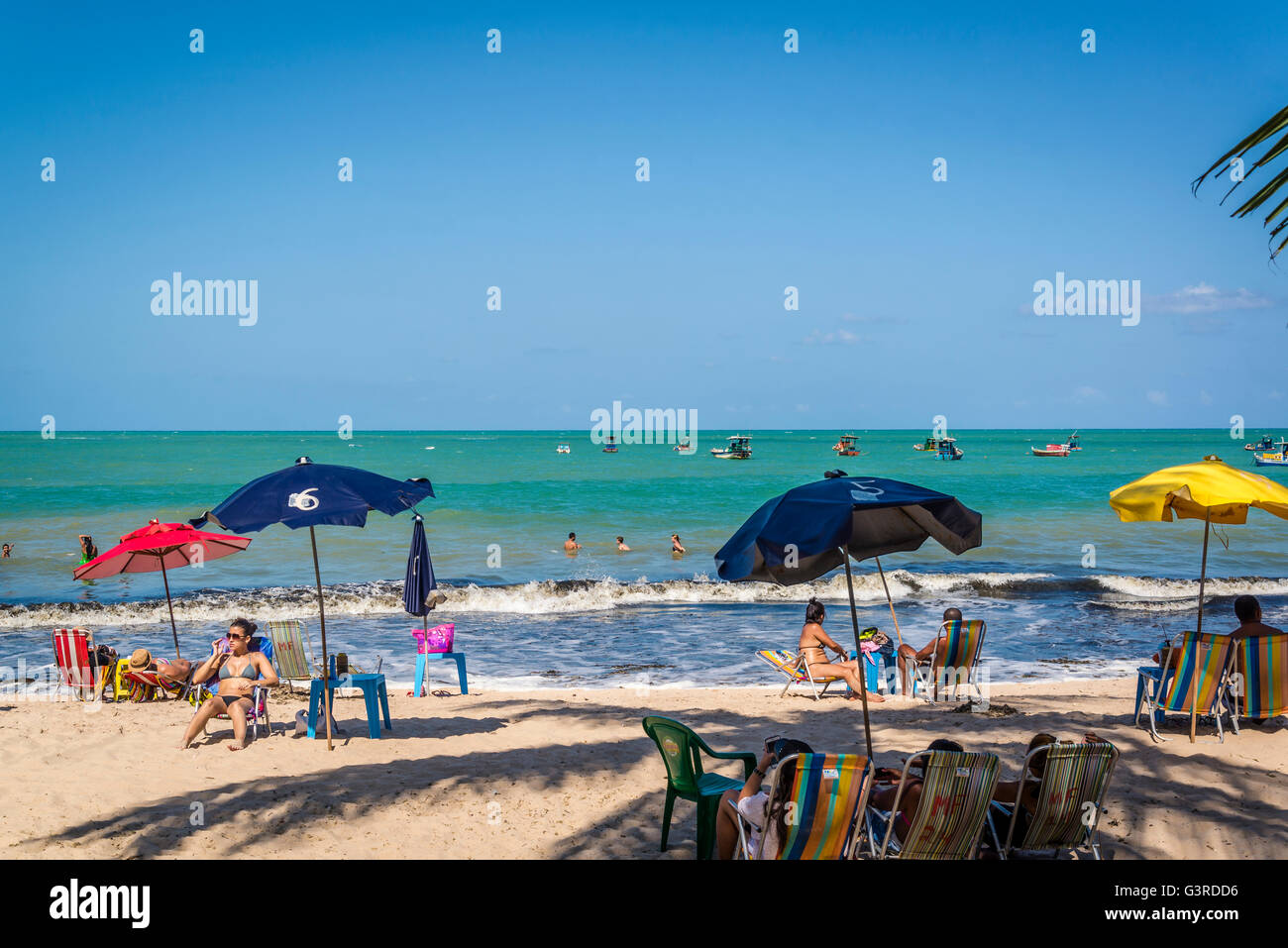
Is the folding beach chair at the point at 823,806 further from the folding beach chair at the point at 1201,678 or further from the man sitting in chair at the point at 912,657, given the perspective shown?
the man sitting in chair at the point at 912,657

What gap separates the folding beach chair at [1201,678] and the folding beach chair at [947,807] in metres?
4.00

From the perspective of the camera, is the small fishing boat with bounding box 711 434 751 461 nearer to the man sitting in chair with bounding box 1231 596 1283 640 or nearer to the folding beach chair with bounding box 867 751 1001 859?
the man sitting in chair with bounding box 1231 596 1283 640

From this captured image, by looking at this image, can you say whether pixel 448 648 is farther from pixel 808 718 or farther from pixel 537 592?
pixel 537 592

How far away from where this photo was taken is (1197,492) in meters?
7.01

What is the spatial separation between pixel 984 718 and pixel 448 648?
620 centimetres

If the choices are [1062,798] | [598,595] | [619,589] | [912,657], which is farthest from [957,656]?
[619,589]

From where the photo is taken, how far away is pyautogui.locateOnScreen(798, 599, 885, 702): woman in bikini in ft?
33.5

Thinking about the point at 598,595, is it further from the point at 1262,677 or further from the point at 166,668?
the point at 1262,677

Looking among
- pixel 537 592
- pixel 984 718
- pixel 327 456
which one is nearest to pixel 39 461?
pixel 327 456

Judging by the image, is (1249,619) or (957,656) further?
(957,656)

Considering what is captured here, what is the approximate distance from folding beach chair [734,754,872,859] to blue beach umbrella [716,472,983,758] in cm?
105

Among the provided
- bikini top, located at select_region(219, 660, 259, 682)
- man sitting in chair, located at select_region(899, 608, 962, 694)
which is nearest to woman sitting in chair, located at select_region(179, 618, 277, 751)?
bikini top, located at select_region(219, 660, 259, 682)

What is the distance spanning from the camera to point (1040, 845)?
4.84 meters

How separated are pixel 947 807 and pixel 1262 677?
467 centimetres
